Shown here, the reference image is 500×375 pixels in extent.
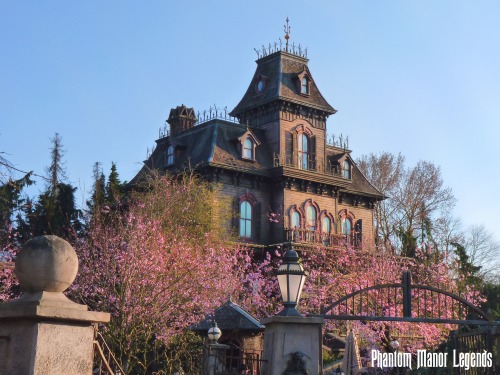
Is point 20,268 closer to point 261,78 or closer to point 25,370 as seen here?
point 25,370

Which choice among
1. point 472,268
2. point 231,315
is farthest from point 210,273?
point 472,268

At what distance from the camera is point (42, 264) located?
5.34 metres

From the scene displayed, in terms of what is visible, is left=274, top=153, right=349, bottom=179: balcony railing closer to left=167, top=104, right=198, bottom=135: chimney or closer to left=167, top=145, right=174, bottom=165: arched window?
left=167, top=145, right=174, bottom=165: arched window

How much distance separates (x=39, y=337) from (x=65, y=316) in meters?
0.22

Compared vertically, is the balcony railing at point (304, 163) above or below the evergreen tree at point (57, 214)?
above

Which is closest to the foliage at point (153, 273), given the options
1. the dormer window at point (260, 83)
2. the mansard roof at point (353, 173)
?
the dormer window at point (260, 83)

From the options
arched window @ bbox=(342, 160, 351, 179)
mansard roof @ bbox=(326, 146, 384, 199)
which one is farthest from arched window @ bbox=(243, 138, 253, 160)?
arched window @ bbox=(342, 160, 351, 179)

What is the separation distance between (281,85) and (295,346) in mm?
34836

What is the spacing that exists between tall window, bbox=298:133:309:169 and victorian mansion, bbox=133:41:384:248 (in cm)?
2

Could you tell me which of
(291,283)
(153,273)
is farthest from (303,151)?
(291,283)

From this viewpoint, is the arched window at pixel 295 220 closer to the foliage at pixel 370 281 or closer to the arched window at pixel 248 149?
the foliage at pixel 370 281

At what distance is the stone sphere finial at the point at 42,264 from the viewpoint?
17.5ft

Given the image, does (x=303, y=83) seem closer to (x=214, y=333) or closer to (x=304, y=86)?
(x=304, y=86)

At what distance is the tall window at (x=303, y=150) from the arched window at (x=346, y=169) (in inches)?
130
